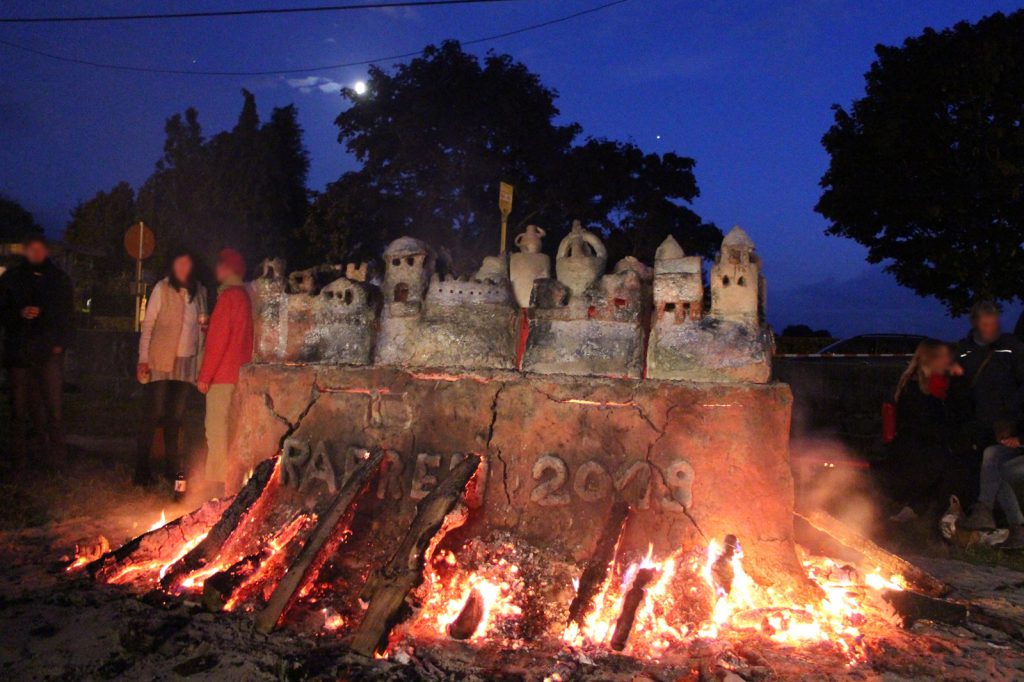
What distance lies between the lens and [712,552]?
130 inches

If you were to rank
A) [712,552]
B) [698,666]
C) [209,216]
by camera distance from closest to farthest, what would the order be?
[698,666], [712,552], [209,216]

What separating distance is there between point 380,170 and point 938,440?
55.2ft

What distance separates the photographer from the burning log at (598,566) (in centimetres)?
289

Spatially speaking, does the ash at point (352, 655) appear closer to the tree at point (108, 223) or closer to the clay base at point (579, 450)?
the clay base at point (579, 450)

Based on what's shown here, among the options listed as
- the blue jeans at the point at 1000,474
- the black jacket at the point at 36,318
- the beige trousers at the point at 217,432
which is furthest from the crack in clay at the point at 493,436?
the black jacket at the point at 36,318

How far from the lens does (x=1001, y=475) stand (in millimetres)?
5129

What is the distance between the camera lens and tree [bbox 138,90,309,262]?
2583 cm

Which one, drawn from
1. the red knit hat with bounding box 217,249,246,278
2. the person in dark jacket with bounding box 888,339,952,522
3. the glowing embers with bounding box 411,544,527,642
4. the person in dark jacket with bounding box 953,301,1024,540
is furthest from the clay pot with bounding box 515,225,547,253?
the person in dark jacket with bounding box 953,301,1024,540

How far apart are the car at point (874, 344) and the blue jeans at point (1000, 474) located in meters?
10.2

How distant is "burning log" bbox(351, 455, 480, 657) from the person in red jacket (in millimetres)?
2069

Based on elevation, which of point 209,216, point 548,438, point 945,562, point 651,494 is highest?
point 209,216

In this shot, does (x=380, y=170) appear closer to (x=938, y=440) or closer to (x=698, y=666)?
(x=938, y=440)

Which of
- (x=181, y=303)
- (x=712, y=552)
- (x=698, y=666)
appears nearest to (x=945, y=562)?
(x=712, y=552)

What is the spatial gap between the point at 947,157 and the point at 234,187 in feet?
72.8
